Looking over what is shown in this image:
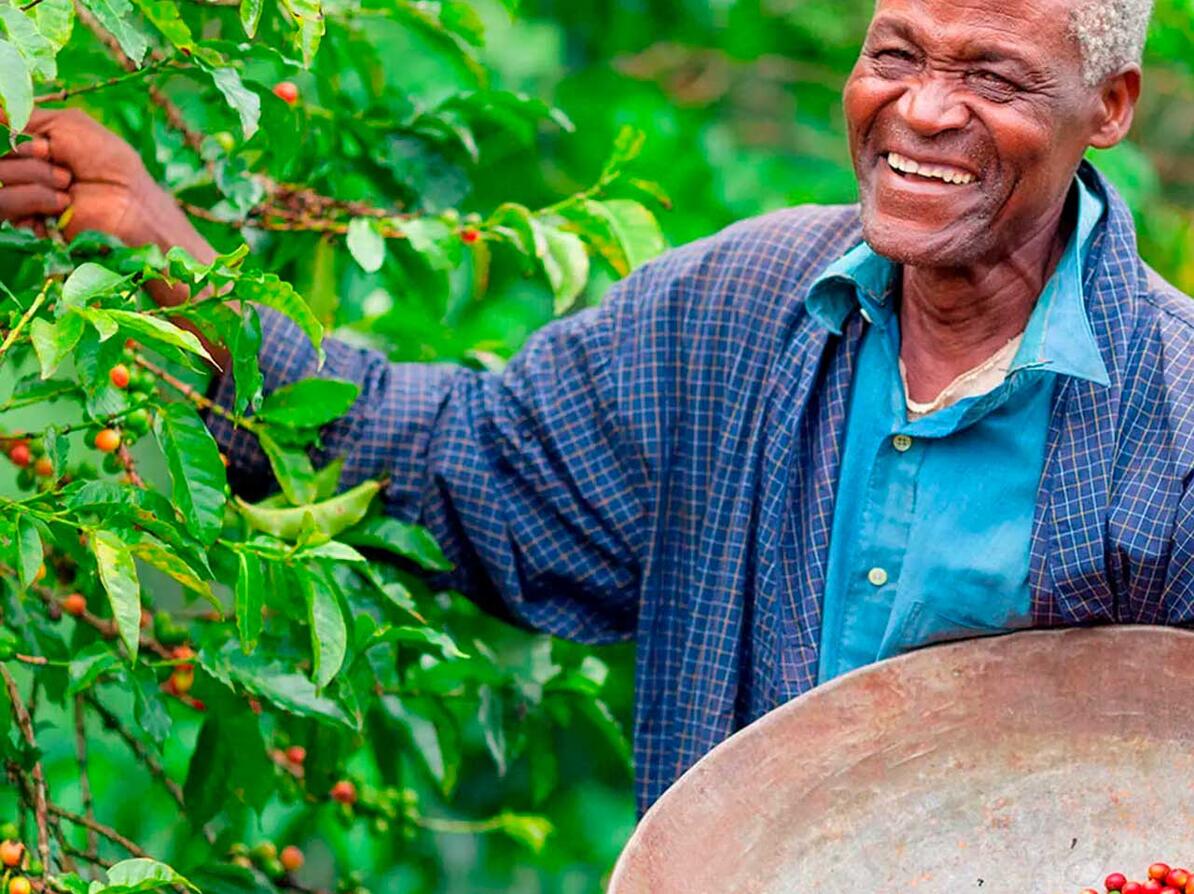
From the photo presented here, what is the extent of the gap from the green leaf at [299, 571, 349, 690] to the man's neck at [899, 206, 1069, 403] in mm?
624

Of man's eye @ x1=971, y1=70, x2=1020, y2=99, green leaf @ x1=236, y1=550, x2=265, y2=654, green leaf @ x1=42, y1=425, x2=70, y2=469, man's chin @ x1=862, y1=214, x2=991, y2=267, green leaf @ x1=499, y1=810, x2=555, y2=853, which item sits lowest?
green leaf @ x1=499, y1=810, x2=555, y2=853

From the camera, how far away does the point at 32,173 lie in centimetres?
186

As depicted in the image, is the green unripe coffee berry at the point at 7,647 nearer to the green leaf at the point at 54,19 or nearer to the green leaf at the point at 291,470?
the green leaf at the point at 291,470

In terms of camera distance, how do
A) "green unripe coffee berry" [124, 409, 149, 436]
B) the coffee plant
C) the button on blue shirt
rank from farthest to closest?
the button on blue shirt < "green unripe coffee berry" [124, 409, 149, 436] < the coffee plant

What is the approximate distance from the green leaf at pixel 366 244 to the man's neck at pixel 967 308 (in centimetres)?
50

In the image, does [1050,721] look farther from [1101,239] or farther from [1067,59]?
[1067,59]

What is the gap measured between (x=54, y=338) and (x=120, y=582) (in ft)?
0.60

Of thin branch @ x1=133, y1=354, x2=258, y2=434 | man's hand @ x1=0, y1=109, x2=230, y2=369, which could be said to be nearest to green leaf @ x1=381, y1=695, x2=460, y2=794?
thin branch @ x1=133, y1=354, x2=258, y2=434

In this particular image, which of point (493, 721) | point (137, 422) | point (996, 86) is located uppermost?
point (996, 86)

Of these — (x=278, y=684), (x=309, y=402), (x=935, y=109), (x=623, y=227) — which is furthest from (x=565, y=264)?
(x=278, y=684)

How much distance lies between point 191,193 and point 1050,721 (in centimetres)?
98

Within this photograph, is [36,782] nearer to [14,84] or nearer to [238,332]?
[238,332]

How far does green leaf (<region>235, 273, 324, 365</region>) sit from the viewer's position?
1587mm

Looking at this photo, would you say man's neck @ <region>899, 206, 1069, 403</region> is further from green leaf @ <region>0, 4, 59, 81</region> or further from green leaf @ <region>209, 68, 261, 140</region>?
green leaf @ <region>0, 4, 59, 81</region>
